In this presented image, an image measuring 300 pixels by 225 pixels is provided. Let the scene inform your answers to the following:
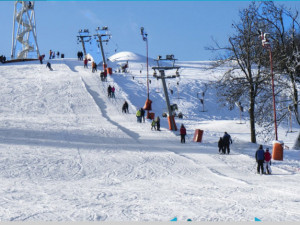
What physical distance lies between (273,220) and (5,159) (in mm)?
11034

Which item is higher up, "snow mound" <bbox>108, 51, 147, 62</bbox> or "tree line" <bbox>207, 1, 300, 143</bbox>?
Answer: "snow mound" <bbox>108, 51, 147, 62</bbox>

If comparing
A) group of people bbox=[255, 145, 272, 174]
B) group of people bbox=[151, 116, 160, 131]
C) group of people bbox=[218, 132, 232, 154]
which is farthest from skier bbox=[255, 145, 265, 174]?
group of people bbox=[151, 116, 160, 131]

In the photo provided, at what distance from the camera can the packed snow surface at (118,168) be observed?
908 centimetres

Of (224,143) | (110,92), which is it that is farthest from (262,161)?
(110,92)

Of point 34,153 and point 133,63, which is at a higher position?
point 133,63

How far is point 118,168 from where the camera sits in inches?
621

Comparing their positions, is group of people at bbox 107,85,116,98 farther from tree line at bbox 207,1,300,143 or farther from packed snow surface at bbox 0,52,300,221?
tree line at bbox 207,1,300,143

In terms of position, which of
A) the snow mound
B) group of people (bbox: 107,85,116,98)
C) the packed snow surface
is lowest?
the packed snow surface

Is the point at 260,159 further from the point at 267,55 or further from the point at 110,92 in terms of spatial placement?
the point at 110,92

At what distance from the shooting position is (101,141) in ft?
72.6

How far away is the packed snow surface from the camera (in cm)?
908

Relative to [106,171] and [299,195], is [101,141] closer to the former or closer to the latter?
[106,171]

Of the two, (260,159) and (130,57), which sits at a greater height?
(130,57)

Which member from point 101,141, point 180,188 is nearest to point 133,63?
point 101,141
